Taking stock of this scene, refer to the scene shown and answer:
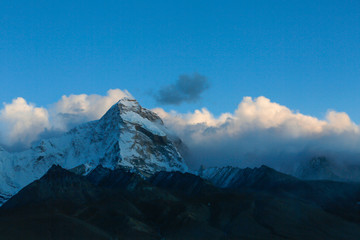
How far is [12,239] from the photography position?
198 m

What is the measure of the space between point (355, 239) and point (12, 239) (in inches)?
6138

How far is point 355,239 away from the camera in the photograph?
655 feet

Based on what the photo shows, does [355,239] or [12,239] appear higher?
[355,239]
